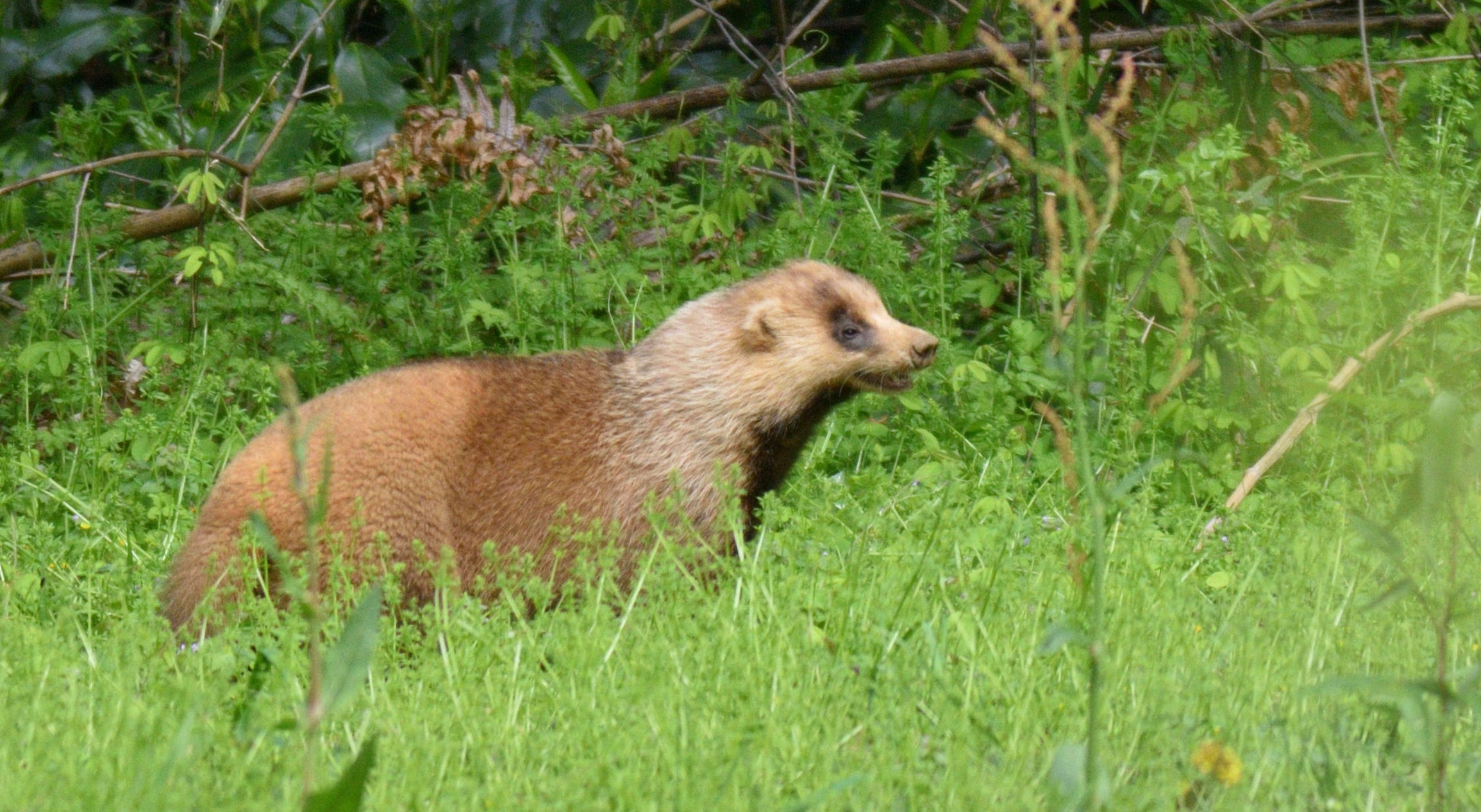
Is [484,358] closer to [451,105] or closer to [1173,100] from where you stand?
[451,105]

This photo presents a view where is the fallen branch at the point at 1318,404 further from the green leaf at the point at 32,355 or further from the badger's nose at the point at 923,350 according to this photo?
the green leaf at the point at 32,355

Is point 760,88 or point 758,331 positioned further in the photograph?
point 760,88

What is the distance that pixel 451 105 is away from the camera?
7.33 m

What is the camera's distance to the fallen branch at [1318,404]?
17.9 ft

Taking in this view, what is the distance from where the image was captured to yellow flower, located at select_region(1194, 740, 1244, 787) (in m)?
2.79

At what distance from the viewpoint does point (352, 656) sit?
2.63 meters

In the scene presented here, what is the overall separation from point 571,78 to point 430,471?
10.4ft

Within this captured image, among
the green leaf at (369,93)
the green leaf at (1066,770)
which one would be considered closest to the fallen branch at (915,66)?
the green leaf at (369,93)

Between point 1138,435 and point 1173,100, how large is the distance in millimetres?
1649

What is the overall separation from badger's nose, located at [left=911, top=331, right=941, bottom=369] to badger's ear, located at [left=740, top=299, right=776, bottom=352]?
0.48m

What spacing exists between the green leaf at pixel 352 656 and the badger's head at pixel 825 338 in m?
2.99

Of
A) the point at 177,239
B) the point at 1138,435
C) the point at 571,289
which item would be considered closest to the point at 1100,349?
the point at 1138,435

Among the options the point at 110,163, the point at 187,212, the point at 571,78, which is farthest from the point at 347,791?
the point at 571,78

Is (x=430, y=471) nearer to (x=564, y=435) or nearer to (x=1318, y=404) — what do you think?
(x=564, y=435)
